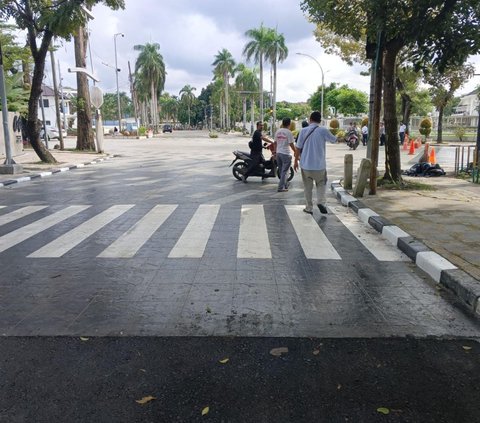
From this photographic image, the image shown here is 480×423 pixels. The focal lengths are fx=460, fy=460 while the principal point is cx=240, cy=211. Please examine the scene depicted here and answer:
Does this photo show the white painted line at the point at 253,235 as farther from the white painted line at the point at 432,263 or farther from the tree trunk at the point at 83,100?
the tree trunk at the point at 83,100

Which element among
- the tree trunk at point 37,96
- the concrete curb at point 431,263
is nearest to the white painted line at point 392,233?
the concrete curb at point 431,263

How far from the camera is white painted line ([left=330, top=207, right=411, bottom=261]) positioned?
6.24 meters

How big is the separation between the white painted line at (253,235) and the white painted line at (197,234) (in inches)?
21.1

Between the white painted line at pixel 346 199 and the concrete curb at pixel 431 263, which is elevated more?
the white painted line at pixel 346 199

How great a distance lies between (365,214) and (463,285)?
3907mm

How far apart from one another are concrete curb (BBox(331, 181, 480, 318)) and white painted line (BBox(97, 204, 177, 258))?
3.71 meters

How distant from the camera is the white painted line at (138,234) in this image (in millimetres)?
6320

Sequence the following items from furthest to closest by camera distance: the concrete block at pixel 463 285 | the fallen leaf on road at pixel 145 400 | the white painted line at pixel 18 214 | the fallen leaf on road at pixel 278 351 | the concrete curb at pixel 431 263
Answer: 1. the white painted line at pixel 18 214
2. the concrete curb at pixel 431 263
3. the concrete block at pixel 463 285
4. the fallen leaf on road at pixel 278 351
5. the fallen leaf on road at pixel 145 400

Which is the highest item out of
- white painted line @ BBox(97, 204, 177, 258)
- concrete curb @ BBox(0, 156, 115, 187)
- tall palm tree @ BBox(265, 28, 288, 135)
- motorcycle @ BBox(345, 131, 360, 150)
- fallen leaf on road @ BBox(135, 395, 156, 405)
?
tall palm tree @ BBox(265, 28, 288, 135)

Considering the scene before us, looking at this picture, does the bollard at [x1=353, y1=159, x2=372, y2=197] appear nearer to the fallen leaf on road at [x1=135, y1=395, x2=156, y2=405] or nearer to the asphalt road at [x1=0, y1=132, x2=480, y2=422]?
the asphalt road at [x1=0, y1=132, x2=480, y2=422]

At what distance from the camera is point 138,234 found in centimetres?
735

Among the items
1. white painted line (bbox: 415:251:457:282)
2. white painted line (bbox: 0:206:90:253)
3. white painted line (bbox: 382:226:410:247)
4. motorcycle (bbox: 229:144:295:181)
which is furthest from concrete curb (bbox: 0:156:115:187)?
white painted line (bbox: 415:251:457:282)

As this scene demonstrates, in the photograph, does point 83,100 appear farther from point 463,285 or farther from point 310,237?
point 463,285

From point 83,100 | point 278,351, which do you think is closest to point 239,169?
point 278,351
